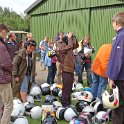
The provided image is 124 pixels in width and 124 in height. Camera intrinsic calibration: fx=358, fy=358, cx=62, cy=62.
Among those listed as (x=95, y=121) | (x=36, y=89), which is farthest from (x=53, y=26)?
(x=95, y=121)

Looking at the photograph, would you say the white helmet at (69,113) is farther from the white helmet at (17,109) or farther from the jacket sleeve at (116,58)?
the jacket sleeve at (116,58)

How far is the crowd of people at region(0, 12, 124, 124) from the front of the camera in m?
5.86

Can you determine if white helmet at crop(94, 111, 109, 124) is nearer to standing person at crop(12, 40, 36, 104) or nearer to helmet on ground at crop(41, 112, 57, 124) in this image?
helmet on ground at crop(41, 112, 57, 124)

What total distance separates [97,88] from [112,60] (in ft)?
12.1

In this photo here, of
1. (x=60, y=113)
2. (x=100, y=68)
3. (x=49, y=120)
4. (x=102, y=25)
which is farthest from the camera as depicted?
(x=102, y=25)

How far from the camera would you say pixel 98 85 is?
938 centimetres

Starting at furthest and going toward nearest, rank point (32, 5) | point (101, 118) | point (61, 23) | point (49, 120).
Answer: point (32, 5) → point (61, 23) → point (101, 118) → point (49, 120)

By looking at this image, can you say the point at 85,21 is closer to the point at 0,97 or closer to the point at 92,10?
the point at 92,10

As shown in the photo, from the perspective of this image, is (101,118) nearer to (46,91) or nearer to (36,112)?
(36,112)

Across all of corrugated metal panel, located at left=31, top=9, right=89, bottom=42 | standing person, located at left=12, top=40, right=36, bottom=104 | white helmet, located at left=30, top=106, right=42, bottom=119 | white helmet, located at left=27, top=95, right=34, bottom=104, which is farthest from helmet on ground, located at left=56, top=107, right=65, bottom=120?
corrugated metal panel, located at left=31, top=9, right=89, bottom=42

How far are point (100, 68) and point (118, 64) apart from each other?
278 centimetres

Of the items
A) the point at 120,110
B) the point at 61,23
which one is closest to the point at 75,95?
the point at 120,110

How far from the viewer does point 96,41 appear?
2039 cm

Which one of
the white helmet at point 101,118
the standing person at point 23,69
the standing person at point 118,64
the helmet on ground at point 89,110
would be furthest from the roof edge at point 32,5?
the standing person at point 118,64
